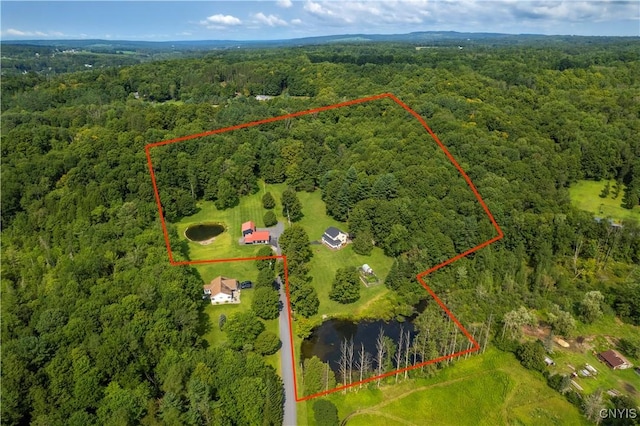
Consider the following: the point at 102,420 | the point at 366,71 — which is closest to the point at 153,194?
the point at 102,420

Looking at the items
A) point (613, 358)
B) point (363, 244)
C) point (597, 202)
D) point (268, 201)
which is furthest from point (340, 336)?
point (597, 202)

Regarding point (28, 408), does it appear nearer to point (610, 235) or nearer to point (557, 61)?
point (610, 235)

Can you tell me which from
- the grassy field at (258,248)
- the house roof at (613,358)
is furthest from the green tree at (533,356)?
the grassy field at (258,248)

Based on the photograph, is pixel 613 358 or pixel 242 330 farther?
pixel 242 330

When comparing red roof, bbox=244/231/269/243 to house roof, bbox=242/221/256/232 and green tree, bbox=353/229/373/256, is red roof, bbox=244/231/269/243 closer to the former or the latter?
house roof, bbox=242/221/256/232

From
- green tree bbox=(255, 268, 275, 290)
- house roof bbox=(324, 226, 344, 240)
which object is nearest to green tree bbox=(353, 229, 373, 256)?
house roof bbox=(324, 226, 344, 240)

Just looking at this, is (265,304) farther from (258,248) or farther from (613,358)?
(613,358)
